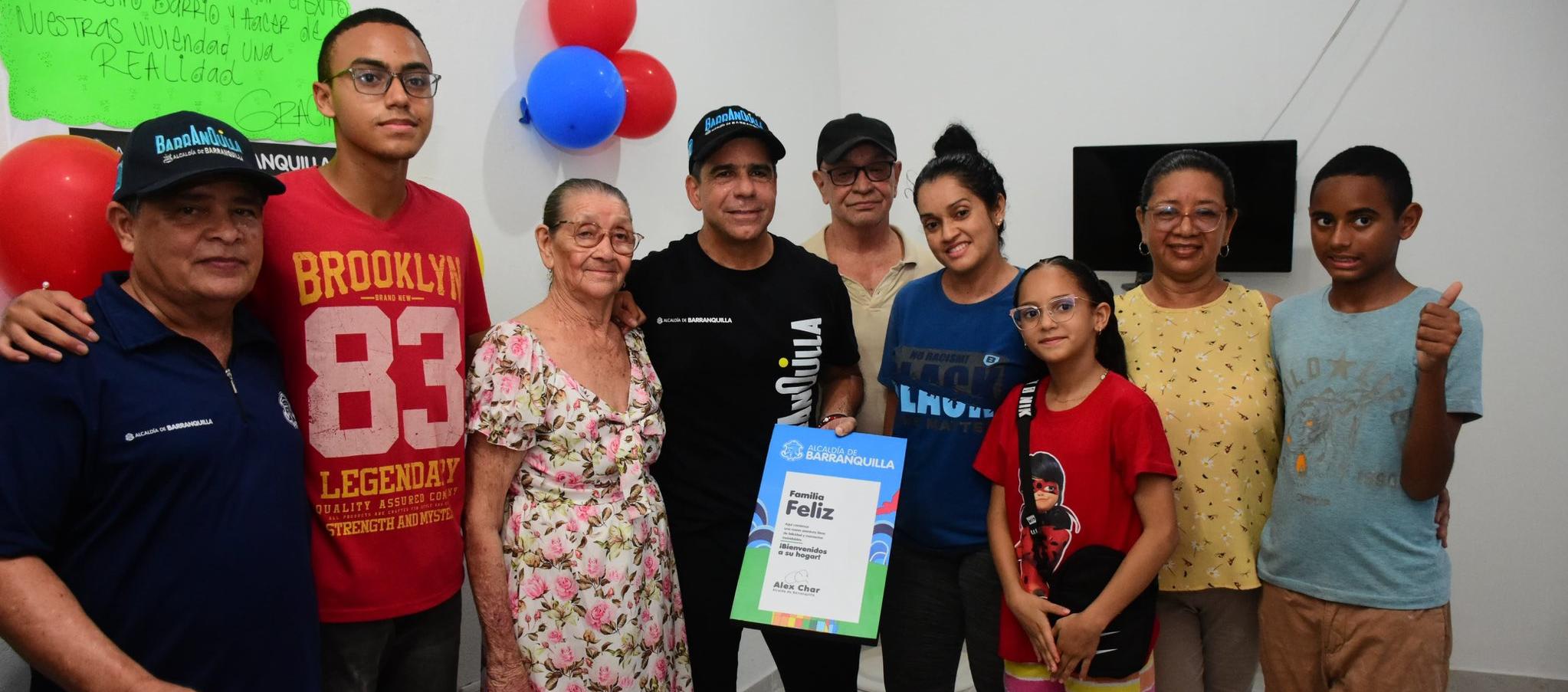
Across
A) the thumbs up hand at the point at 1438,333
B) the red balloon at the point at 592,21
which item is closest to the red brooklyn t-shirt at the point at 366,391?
the red balloon at the point at 592,21

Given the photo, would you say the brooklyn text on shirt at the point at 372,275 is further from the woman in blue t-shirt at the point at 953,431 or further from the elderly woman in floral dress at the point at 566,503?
the woman in blue t-shirt at the point at 953,431

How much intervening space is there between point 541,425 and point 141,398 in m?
0.73

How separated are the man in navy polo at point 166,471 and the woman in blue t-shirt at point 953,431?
133cm

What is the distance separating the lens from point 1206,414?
2152 millimetres

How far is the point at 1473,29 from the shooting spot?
4.02 metres

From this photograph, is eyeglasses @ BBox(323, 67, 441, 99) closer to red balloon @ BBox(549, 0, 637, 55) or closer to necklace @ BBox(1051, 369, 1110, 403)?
red balloon @ BBox(549, 0, 637, 55)

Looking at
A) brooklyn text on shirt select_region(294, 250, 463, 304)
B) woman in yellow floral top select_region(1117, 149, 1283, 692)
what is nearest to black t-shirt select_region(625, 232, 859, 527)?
brooklyn text on shirt select_region(294, 250, 463, 304)

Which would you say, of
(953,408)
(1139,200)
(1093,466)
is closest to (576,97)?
(953,408)

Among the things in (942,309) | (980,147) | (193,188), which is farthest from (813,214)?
(193,188)

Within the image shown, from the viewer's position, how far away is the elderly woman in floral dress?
200 cm

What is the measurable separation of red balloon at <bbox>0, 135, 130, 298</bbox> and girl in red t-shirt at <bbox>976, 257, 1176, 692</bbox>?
1.83m

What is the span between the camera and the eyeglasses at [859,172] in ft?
9.29

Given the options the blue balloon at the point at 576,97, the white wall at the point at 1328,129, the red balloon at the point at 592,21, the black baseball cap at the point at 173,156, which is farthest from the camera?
the white wall at the point at 1328,129

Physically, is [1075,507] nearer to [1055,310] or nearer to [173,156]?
[1055,310]
